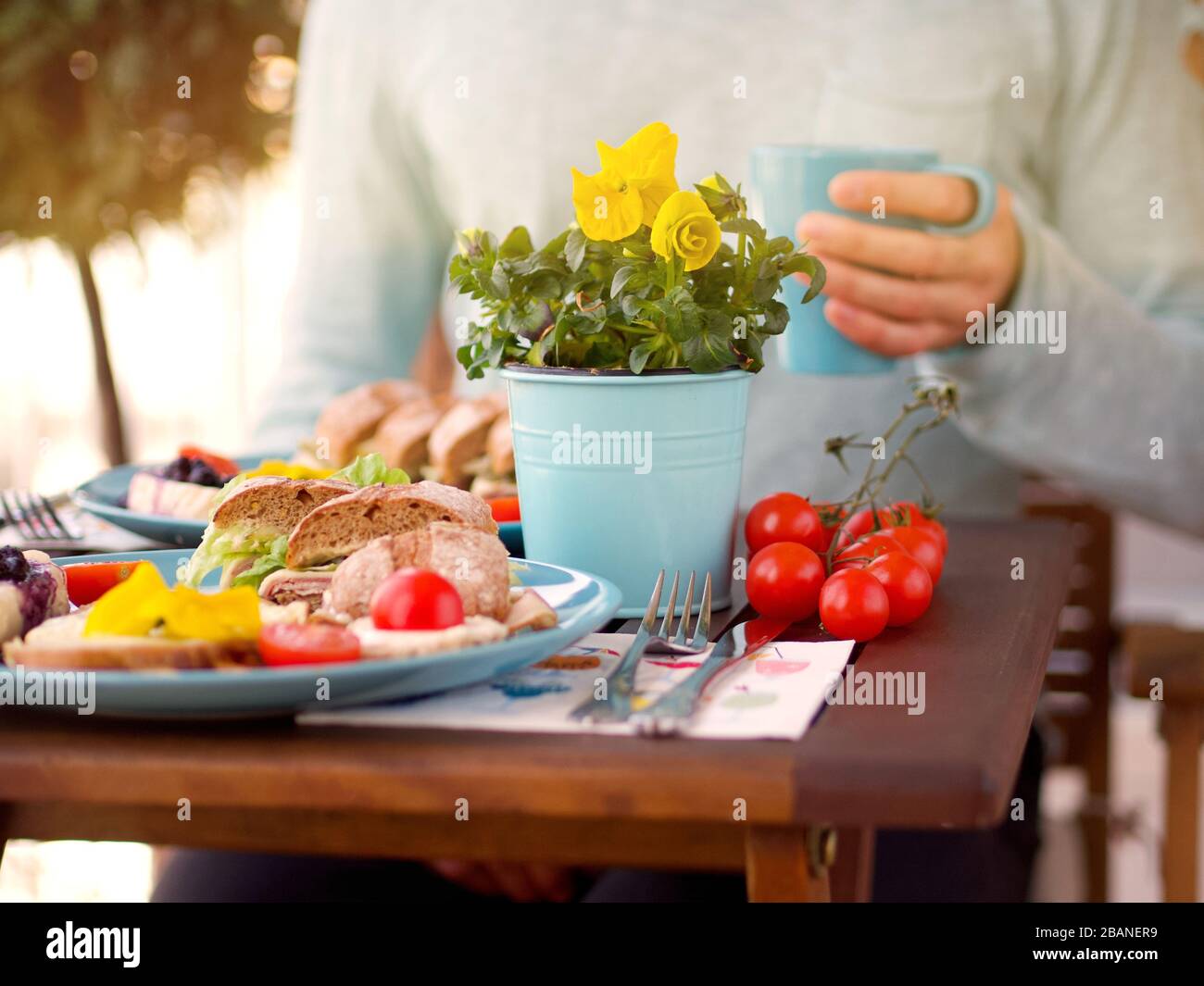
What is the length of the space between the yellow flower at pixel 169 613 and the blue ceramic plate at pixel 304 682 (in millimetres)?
23

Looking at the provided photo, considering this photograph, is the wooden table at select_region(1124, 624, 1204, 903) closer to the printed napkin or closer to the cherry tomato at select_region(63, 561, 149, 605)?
the printed napkin

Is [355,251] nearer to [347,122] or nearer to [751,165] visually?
[347,122]

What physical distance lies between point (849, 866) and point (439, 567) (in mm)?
498

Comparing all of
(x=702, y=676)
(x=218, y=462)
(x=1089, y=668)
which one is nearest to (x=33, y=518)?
(x=218, y=462)

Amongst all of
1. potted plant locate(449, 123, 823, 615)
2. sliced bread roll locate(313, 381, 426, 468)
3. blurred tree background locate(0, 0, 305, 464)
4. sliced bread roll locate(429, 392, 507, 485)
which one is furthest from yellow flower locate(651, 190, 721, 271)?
blurred tree background locate(0, 0, 305, 464)

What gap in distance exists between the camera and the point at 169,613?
668 mm

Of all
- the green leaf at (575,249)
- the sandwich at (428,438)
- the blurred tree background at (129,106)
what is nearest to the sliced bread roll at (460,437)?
the sandwich at (428,438)

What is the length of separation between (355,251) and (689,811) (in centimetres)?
153

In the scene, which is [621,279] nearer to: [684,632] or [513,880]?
[684,632]

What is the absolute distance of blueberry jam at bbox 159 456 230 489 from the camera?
1170 millimetres

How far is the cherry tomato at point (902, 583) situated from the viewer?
2.81 ft

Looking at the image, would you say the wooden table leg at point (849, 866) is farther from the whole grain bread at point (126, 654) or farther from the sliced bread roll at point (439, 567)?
the whole grain bread at point (126, 654)

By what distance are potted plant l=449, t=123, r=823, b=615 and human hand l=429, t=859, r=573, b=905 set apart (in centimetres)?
46

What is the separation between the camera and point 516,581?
2.77ft
